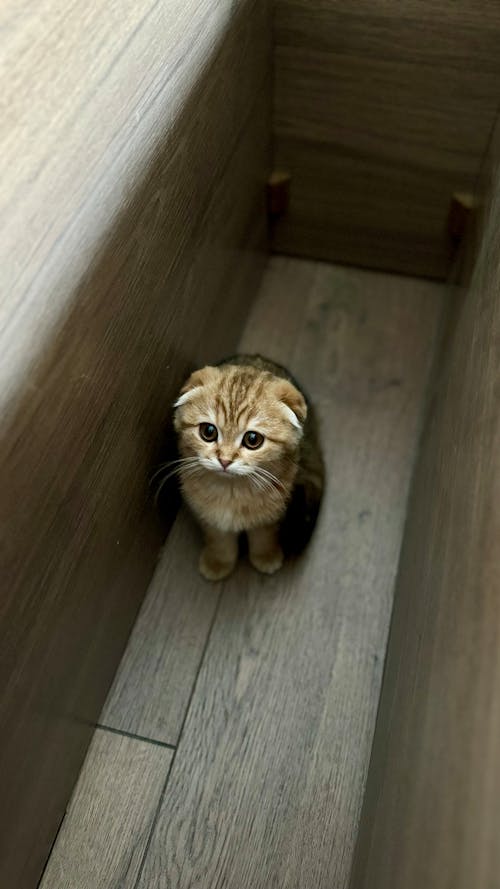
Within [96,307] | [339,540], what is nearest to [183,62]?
[96,307]

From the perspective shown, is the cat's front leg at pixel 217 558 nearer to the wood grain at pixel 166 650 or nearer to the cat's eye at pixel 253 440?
the wood grain at pixel 166 650

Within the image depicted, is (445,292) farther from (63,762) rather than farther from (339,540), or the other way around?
(63,762)

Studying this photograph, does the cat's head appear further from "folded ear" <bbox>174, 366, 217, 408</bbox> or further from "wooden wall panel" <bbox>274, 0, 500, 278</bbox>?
"wooden wall panel" <bbox>274, 0, 500, 278</bbox>

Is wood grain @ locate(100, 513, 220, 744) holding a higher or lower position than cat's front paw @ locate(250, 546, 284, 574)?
lower

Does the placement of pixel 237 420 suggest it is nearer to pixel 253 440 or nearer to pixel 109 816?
pixel 253 440

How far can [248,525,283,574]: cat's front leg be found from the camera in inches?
44.2

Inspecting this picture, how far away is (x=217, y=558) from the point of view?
1147 mm

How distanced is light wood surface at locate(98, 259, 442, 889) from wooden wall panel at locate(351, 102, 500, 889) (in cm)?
7

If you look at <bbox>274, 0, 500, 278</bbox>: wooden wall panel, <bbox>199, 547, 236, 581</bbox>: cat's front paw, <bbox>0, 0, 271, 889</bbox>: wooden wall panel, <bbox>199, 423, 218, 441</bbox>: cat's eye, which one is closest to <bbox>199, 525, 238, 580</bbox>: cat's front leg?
<bbox>199, 547, 236, 581</bbox>: cat's front paw

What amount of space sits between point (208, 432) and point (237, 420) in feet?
0.15

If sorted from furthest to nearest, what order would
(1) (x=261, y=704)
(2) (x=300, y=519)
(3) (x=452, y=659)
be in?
(2) (x=300, y=519), (1) (x=261, y=704), (3) (x=452, y=659)

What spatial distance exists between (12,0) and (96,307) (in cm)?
31

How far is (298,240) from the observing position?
1493mm

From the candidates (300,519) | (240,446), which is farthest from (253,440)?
(300,519)
